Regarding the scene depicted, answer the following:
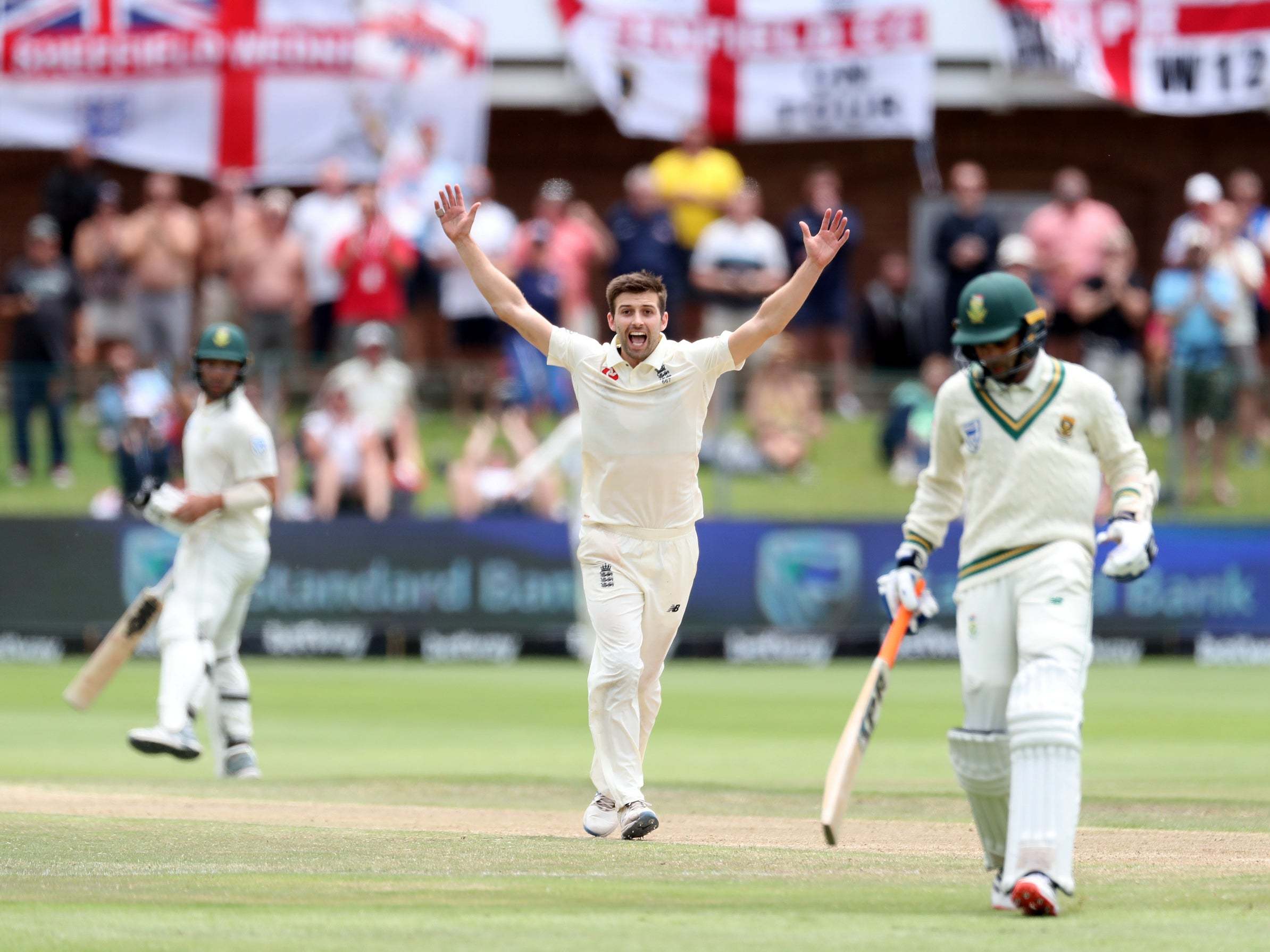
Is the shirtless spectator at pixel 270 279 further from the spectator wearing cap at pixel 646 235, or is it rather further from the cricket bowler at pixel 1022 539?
the cricket bowler at pixel 1022 539

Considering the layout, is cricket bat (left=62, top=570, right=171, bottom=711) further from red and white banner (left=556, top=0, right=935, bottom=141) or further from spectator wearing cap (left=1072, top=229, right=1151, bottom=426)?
red and white banner (left=556, top=0, right=935, bottom=141)

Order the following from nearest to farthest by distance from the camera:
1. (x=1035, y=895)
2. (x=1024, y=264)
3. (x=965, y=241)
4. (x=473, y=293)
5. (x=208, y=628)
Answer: (x=1035, y=895), (x=208, y=628), (x=1024, y=264), (x=965, y=241), (x=473, y=293)

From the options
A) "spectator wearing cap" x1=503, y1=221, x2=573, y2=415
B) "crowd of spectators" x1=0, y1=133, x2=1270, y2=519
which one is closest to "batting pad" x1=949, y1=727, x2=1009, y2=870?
"spectator wearing cap" x1=503, y1=221, x2=573, y2=415

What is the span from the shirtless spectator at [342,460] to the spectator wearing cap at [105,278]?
8.92ft

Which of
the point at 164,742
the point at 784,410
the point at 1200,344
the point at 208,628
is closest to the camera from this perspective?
the point at 164,742

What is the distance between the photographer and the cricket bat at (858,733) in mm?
6703

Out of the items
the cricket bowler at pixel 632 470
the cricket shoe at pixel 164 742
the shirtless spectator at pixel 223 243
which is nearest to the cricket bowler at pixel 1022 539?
the cricket bowler at pixel 632 470

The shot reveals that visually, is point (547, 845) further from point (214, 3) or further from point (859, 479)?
point (214, 3)

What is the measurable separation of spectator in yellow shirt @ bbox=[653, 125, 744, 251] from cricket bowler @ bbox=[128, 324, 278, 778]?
994 cm

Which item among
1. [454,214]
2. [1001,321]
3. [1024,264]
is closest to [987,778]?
[1001,321]

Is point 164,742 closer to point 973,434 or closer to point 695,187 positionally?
point 973,434

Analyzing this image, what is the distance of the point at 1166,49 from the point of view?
22156 mm

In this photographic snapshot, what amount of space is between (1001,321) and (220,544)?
5.91m

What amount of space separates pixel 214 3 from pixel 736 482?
787 cm
